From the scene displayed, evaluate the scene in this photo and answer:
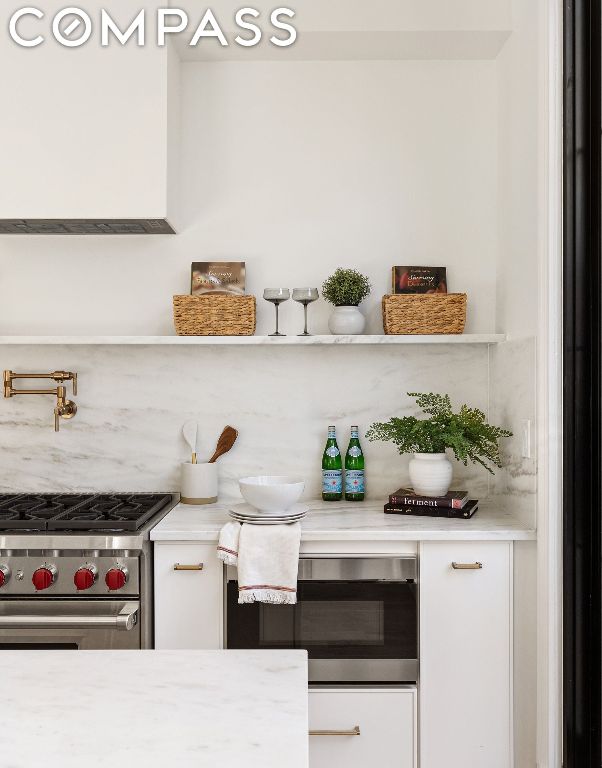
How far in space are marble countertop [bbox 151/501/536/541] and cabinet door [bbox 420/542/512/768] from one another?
5 centimetres

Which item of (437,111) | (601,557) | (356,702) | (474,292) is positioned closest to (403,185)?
(437,111)

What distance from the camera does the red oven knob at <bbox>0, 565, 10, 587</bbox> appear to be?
2.17 meters

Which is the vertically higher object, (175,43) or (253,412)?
(175,43)

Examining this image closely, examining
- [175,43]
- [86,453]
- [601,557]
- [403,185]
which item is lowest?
[601,557]

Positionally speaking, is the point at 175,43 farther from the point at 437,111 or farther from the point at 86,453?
the point at 86,453

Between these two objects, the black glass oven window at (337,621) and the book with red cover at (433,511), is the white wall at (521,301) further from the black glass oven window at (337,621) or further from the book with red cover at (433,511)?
the black glass oven window at (337,621)

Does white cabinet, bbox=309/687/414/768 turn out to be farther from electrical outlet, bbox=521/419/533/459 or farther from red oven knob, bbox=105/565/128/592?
electrical outlet, bbox=521/419/533/459

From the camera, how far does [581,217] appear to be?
205cm

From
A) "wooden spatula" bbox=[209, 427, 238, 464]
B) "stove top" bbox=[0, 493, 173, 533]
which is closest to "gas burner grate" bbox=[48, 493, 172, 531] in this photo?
"stove top" bbox=[0, 493, 173, 533]

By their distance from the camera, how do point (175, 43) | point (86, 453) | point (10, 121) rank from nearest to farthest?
point (10, 121)
point (175, 43)
point (86, 453)

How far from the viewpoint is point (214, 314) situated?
2.66 meters

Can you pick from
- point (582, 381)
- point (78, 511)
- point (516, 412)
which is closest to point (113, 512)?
point (78, 511)

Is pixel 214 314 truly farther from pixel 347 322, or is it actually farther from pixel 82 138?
pixel 82 138

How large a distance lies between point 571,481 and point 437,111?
5.18ft
